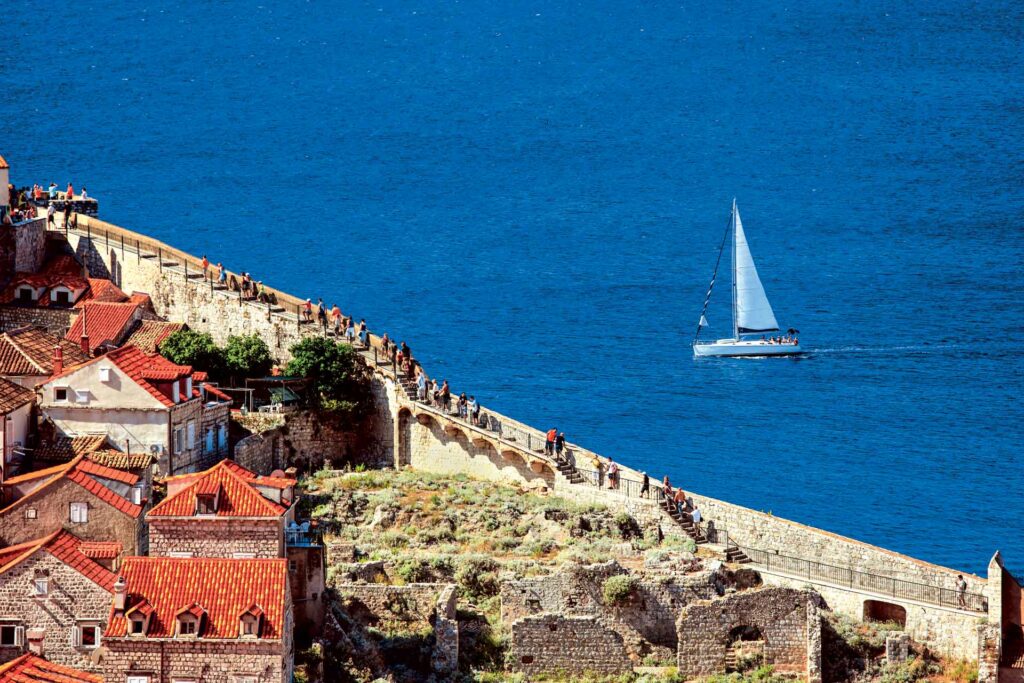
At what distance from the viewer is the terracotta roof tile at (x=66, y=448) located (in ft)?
365

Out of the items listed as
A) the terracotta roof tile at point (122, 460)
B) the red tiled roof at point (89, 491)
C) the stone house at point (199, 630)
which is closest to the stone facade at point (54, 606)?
the stone house at point (199, 630)

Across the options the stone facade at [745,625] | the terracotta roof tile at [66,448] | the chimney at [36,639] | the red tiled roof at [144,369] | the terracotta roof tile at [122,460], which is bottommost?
the chimney at [36,639]

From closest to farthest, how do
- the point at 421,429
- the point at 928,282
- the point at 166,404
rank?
1. the point at 166,404
2. the point at 421,429
3. the point at 928,282

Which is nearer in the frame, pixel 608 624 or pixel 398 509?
pixel 608 624

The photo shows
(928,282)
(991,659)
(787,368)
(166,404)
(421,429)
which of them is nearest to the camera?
(991,659)

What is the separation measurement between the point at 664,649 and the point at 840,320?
72374 mm

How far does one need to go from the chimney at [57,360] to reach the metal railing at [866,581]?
1129 inches

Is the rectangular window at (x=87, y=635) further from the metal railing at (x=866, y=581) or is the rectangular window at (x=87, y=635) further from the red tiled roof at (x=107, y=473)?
the metal railing at (x=866, y=581)

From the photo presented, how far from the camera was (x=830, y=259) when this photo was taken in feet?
626

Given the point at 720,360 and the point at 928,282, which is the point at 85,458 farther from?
the point at 928,282

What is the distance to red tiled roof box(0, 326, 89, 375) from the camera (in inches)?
4641

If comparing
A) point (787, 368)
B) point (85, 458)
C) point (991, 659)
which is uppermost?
point (787, 368)

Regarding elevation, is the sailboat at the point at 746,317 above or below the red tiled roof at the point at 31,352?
above

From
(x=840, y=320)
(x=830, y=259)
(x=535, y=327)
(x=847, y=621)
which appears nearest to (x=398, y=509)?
(x=847, y=621)
